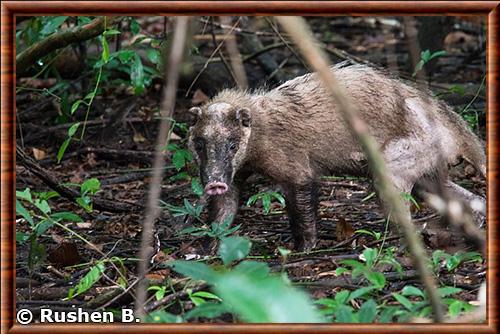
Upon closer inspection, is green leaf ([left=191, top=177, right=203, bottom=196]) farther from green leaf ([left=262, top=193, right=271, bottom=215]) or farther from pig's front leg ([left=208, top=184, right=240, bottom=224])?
green leaf ([left=262, top=193, right=271, bottom=215])

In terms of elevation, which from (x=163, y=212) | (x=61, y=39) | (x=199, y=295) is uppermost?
(x=61, y=39)

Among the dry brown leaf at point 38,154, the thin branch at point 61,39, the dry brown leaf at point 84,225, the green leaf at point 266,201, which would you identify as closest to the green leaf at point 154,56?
the thin branch at point 61,39

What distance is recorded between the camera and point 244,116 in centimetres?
709

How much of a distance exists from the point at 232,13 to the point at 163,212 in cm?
401

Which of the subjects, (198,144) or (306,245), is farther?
(198,144)

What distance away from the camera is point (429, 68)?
36.0 feet

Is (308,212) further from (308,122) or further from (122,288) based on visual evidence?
(122,288)

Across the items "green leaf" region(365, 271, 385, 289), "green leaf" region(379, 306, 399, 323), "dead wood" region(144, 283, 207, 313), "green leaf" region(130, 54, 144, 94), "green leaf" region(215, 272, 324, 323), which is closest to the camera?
"green leaf" region(215, 272, 324, 323)

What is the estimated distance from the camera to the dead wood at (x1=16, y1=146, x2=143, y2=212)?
6.93 metres

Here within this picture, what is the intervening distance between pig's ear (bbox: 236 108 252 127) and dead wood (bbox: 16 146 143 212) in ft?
3.76

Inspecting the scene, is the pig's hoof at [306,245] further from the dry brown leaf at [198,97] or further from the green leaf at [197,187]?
the dry brown leaf at [198,97]

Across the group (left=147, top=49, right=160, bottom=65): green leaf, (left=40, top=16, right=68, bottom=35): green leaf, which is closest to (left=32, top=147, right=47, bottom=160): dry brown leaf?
(left=147, top=49, right=160, bottom=65): green leaf

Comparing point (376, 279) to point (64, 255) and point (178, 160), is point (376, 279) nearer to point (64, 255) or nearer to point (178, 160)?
point (64, 255)

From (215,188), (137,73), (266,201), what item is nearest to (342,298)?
(266,201)
